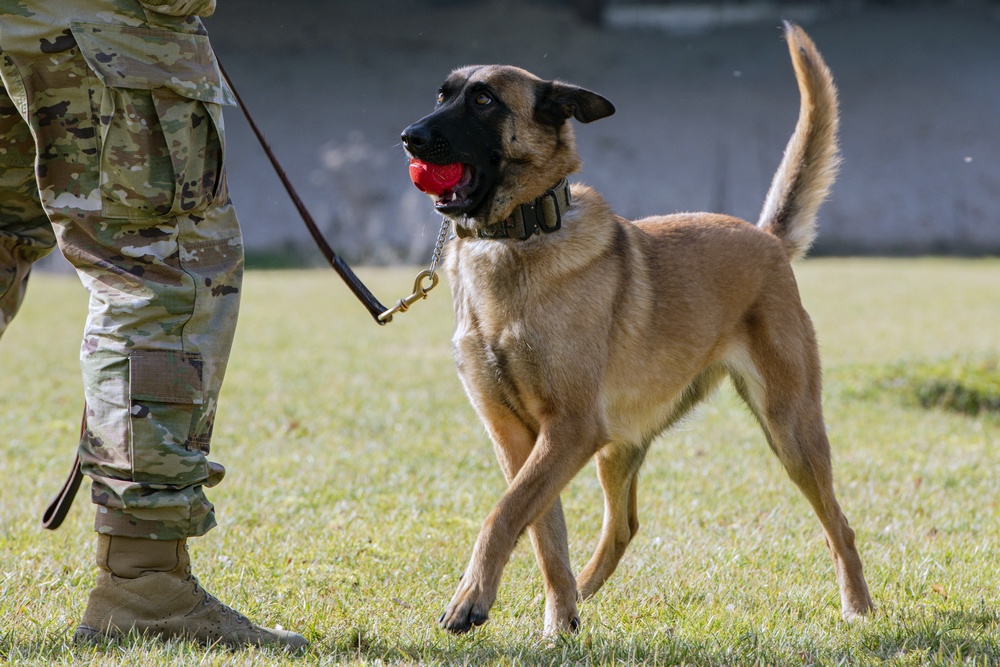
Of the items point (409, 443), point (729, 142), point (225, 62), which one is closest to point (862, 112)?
point (729, 142)

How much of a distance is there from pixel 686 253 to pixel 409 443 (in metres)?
2.50

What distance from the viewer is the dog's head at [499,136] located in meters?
3.10

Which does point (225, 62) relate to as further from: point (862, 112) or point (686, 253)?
point (686, 253)

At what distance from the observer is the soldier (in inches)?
98.2

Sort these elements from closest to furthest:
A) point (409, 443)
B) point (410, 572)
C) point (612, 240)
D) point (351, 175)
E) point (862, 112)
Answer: point (612, 240), point (410, 572), point (409, 443), point (351, 175), point (862, 112)

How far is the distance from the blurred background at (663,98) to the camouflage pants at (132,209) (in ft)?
52.3

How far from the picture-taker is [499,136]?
10.5ft

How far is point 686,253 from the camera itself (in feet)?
11.9

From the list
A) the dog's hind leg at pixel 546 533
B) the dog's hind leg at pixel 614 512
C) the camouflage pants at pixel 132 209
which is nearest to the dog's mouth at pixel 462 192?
the dog's hind leg at pixel 546 533

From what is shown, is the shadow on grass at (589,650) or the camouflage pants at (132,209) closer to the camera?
the camouflage pants at (132,209)

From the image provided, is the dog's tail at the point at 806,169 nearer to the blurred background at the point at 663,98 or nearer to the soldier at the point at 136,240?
the soldier at the point at 136,240

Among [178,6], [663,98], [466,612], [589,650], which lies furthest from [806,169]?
[663,98]

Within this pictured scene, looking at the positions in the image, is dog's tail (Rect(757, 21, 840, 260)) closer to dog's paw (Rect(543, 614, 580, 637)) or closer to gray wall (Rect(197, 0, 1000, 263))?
dog's paw (Rect(543, 614, 580, 637))

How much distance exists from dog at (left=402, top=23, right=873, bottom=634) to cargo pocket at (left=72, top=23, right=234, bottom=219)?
633 millimetres
